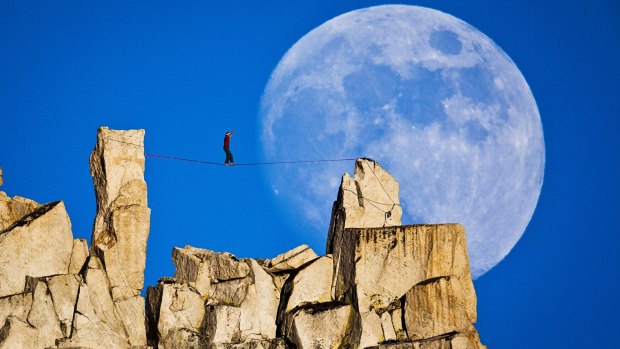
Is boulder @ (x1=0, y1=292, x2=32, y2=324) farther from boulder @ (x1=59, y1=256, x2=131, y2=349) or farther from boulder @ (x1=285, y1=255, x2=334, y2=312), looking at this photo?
boulder @ (x1=285, y1=255, x2=334, y2=312)

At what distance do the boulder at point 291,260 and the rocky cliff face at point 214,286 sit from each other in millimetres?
94

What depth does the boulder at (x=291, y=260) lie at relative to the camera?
302 feet

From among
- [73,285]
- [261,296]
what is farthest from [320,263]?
[73,285]

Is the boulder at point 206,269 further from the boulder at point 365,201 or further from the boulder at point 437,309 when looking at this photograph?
the boulder at point 437,309

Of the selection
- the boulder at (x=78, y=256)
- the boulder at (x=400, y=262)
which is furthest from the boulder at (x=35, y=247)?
the boulder at (x=400, y=262)

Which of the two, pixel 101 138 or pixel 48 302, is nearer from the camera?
pixel 48 302

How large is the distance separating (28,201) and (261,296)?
56.9ft

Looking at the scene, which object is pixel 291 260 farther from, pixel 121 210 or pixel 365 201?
pixel 121 210

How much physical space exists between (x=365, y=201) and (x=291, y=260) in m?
6.83

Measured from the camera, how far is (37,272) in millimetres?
87938

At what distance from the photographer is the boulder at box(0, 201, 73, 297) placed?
87000mm

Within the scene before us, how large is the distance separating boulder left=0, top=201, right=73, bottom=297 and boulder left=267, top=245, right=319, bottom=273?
13.7m

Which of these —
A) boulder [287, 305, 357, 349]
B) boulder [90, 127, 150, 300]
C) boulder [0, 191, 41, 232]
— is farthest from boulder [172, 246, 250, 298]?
boulder [0, 191, 41, 232]

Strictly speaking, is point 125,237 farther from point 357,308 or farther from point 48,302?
point 357,308
